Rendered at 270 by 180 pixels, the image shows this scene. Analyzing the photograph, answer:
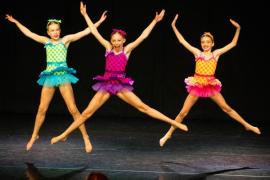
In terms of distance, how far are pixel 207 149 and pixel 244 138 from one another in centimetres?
102

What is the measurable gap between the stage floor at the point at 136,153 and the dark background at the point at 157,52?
54cm

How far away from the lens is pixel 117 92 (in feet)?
17.5

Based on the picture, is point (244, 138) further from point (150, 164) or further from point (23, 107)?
point (23, 107)

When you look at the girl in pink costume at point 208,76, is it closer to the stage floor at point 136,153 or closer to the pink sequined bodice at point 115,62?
the stage floor at point 136,153

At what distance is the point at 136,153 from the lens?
5.87m

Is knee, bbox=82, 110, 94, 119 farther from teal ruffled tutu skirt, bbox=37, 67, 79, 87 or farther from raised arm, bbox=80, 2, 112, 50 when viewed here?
raised arm, bbox=80, 2, 112, 50

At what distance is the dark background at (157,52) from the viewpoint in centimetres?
815

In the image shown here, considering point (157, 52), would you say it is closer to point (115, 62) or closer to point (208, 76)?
point (208, 76)

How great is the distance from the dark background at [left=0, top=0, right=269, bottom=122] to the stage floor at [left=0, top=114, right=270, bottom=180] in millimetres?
540

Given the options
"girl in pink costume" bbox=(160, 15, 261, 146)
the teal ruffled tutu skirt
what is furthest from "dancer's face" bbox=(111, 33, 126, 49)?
"girl in pink costume" bbox=(160, 15, 261, 146)

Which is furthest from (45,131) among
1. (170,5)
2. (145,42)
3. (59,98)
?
(170,5)

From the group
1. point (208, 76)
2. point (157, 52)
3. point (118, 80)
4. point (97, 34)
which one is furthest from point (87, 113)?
point (157, 52)

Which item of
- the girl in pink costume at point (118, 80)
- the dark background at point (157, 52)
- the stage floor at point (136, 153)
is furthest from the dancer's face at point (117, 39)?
the dark background at point (157, 52)

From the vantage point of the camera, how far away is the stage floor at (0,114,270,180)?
16.3ft
